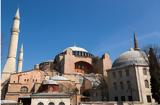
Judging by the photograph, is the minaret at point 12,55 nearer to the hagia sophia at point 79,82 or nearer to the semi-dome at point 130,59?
the hagia sophia at point 79,82

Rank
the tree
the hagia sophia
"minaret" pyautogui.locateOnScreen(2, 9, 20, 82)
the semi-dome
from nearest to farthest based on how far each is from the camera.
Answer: the tree < the hagia sophia < the semi-dome < "minaret" pyautogui.locateOnScreen(2, 9, 20, 82)

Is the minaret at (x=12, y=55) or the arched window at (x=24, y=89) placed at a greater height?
the minaret at (x=12, y=55)

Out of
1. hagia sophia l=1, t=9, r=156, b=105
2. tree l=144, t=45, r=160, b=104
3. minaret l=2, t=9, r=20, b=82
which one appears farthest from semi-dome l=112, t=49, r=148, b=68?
minaret l=2, t=9, r=20, b=82

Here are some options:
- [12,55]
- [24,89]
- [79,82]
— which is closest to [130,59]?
[79,82]

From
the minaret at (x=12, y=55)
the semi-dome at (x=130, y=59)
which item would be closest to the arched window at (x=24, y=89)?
the minaret at (x=12, y=55)

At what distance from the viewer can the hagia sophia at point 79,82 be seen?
30.7m

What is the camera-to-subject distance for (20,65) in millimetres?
47938

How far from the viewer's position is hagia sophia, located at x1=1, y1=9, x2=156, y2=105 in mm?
30703

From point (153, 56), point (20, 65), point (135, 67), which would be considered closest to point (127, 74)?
point (135, 67)

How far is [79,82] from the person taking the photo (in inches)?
1561

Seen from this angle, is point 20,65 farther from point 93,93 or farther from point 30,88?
point 93,93

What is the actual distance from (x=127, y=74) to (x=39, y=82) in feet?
42.7

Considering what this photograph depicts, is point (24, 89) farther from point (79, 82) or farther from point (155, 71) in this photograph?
point (155, 71)

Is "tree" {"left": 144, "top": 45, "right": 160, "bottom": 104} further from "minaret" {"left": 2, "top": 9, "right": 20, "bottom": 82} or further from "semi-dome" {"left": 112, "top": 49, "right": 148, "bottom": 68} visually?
"minaret" {"left": 2, "top": 9, "right": 20, "bottom": 82}
